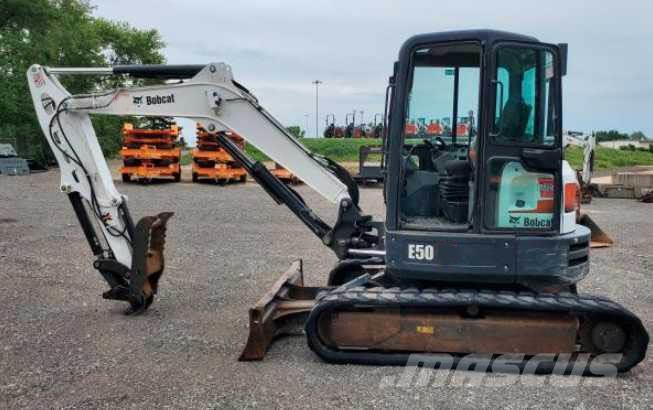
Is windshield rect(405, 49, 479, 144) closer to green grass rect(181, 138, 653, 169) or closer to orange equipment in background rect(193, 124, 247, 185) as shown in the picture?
orange equipment in background rect(193, 124, 247, 185)

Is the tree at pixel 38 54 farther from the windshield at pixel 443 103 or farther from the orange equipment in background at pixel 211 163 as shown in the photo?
the windshield at pixel 443 103

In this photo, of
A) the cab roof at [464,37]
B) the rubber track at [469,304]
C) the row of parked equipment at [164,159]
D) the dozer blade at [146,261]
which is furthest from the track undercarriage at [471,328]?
the row of parked equipment at [164,159]

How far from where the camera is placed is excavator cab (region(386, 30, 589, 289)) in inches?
208

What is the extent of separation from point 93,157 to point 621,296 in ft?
21.4

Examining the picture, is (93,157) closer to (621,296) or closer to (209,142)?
(621,296)

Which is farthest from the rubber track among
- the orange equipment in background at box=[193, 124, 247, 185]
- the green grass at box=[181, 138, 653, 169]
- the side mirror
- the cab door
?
the green grass at box=[181, 138, 653, 169]

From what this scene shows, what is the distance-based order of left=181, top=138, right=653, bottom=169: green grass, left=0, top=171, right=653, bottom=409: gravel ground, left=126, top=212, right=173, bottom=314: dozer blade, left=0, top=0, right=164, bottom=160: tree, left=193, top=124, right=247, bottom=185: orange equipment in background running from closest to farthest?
left=0, top=171, right=653, bottom=409: gravel ground, left=126, top=212, right=173, bottom=314: dozer blade, left=193, top=124, right=247, bottom=185: orange equipment in background, left=0, top=0, right=164, bottom=160: tree, left=181, top=138, right=653, bottom=169: green grass

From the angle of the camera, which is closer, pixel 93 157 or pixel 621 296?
pixel 93 157

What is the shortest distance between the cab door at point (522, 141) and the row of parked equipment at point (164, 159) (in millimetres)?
16392

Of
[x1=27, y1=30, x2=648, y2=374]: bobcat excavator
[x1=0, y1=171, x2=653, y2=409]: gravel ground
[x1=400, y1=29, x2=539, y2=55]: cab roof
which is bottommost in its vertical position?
[x1=0, y1=171, x2=653, y2=409]: gravel ground

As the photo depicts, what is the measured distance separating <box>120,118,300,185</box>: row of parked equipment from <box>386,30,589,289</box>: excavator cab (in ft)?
52.8

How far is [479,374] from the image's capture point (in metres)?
5.30

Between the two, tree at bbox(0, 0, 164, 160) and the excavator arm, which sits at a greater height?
tree at bbox(0, 0, 164, 160)

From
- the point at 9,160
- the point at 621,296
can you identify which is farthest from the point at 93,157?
the point at 9,160
